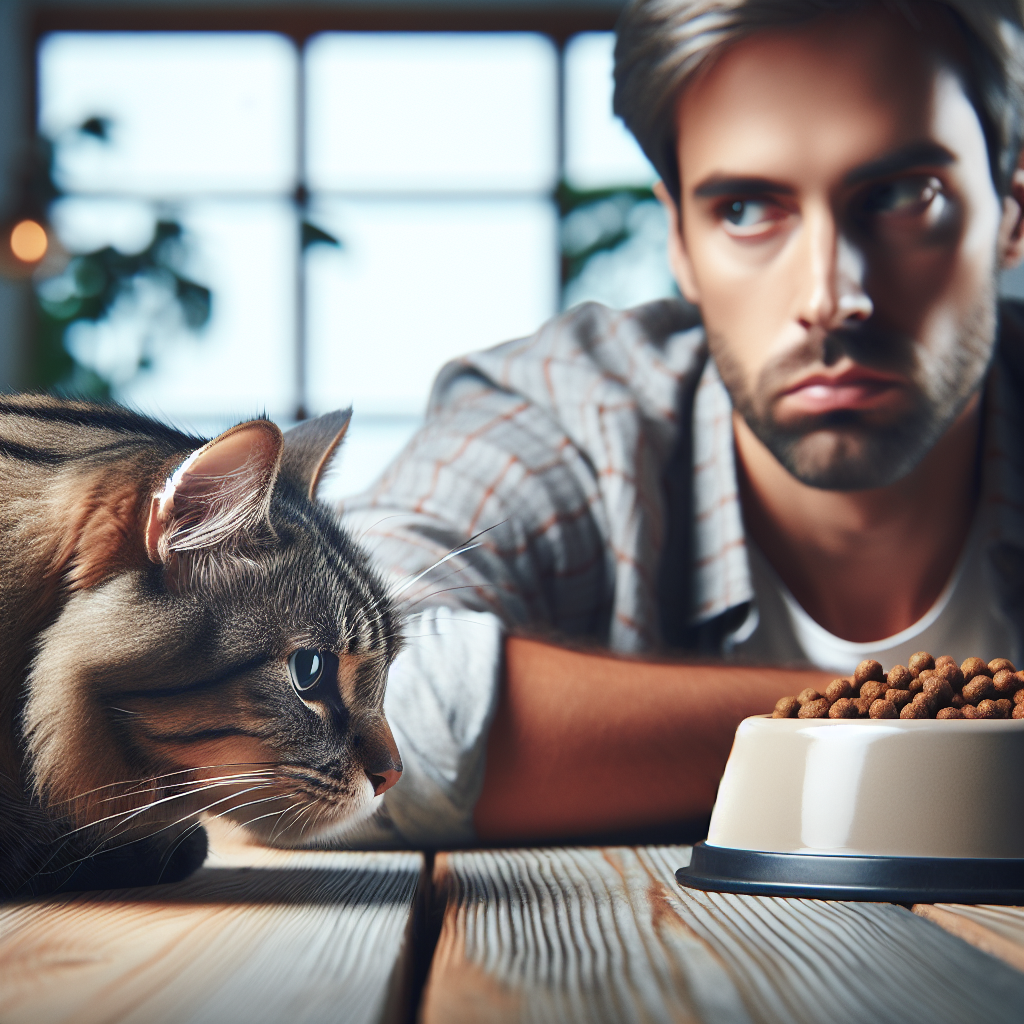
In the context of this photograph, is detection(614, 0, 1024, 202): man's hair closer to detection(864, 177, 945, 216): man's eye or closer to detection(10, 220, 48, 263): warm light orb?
detection(864, 177, 945, 216): man's eye

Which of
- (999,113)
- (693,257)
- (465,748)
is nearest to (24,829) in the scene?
(465,748)

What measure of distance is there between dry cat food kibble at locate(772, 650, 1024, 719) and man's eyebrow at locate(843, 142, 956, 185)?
727 millimetres

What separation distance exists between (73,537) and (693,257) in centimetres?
105

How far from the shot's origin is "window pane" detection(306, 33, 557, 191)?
17.5ft

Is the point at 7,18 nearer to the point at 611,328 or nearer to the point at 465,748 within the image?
the point at 611,328

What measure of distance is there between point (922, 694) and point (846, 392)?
695 mm

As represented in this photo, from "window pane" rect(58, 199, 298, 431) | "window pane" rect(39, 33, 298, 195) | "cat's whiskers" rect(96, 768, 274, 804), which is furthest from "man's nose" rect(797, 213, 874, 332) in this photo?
"window pane" rect(39, 33, 298, 195)

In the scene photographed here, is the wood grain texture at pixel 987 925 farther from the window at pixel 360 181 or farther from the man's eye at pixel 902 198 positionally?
the window at pixel 360 181

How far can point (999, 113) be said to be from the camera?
1315 mm

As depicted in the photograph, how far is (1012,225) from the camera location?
1.47 meters

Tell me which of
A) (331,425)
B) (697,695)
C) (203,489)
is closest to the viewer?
(203,489)

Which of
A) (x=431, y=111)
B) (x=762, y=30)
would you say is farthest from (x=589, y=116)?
(x=762, y=30)

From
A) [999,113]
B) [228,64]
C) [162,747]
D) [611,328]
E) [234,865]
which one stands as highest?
[228,64]

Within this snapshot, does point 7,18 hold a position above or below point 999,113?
above
